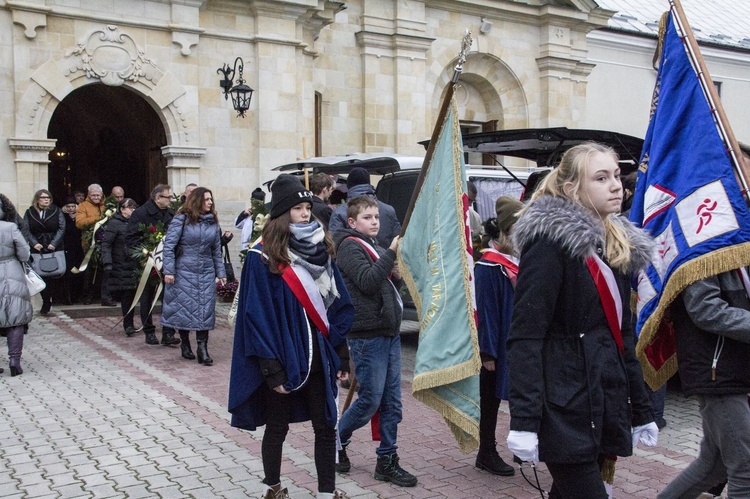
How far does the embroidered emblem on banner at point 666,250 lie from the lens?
368 cm

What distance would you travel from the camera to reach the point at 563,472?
295 centimetres

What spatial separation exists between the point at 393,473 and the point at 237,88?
10.5 metres

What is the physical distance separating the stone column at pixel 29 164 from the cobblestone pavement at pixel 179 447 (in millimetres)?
5554

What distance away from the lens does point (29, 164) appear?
43.5 feet

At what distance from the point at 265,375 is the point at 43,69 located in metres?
11.1

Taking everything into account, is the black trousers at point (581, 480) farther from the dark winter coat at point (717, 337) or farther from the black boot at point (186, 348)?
the black boot at point (186, 348)

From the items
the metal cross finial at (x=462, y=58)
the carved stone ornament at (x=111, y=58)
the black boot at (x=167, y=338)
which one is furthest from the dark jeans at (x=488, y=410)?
the carved stone ornament at (x=111, y=58)

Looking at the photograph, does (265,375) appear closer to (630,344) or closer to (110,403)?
(630,344)

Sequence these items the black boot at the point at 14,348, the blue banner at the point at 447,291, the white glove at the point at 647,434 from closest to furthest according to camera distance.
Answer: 1. the white glove at the point at 647,434
2. the blue banner at the point at 447,291
3. the black boot at the point at 14,348

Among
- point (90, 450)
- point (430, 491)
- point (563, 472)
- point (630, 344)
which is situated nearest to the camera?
point (563, 472)

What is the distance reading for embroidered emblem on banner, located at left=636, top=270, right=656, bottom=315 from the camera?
3870 millimetres

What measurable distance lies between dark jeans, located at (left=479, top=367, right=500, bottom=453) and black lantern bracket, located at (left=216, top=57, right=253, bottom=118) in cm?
1026

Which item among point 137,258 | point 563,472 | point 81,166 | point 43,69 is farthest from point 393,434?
point 81,166

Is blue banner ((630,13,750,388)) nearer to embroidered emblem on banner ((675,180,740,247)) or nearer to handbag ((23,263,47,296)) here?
embroidered emblem on banner ((675,180,740,247))
